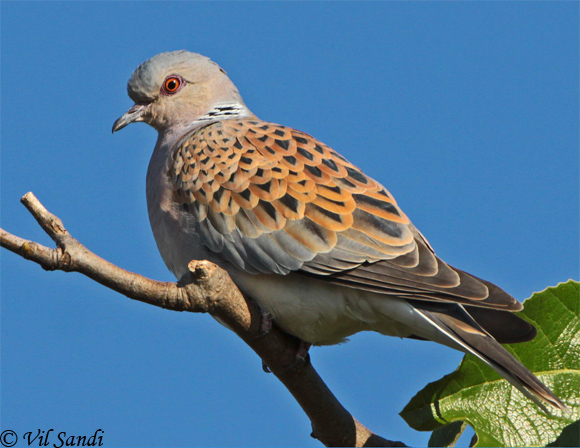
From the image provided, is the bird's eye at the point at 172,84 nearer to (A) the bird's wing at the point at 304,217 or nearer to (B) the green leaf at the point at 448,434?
(A) the bird's wing at the point at 304,217

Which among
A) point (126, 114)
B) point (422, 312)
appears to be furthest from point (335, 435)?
point (126, 114)

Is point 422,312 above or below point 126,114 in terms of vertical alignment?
below

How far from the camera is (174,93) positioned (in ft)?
17.8

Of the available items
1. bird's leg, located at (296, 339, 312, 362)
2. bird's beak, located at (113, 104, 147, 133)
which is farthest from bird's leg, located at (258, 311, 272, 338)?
bird's beak, located at (113, 104, 147, 133)

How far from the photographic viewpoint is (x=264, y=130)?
463 cm

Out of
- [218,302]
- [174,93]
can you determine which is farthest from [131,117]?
[218,302]

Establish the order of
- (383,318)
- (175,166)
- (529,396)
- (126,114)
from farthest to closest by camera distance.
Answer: (126,114), (175,166), (383,318), (529,396)

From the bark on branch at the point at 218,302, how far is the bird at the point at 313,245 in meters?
0.22

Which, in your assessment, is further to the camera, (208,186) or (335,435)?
(208,186)

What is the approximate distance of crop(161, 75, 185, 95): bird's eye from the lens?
5.42 m

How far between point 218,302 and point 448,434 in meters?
1.28

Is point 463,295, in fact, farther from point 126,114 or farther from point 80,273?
point 126,114

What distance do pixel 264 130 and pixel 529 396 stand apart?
2.25 meters

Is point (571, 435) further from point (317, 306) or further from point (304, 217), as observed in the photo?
point (304, 217)
